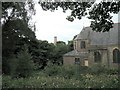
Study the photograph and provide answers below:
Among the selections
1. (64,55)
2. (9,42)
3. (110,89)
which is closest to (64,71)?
(9,42)

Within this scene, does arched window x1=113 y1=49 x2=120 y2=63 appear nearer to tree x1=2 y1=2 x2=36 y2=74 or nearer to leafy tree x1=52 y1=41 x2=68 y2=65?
leafy tree x1=52 y1=41 x2=68 y2=65

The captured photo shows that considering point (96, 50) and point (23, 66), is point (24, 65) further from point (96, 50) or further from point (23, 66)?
point (96, 50)

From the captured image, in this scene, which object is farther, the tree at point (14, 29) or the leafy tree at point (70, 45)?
the leafy tree at point (70, 45)

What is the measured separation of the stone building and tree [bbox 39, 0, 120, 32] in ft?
74.7

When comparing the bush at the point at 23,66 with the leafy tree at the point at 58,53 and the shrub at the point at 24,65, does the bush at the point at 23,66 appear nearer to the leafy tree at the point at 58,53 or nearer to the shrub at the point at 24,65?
the shrub at the point at 24,65

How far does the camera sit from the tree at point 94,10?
662 centimetres

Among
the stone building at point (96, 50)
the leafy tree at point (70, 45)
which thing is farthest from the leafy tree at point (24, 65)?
the leafy tree at point (70, 45)

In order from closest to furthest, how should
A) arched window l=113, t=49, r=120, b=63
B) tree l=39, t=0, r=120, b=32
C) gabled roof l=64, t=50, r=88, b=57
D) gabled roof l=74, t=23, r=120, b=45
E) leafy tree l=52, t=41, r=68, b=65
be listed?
tree l=39, t=0, r=120, b=32, leafy tree l=52, t=41, r=68, b=65, arched window l=113, t=49, r=120, b=63, gabled roof l=74, t=23, r=120, b=45, gabled roof l=64, t=50, r=88, b=57

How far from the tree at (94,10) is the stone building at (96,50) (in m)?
22.8

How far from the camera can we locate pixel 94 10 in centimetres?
686

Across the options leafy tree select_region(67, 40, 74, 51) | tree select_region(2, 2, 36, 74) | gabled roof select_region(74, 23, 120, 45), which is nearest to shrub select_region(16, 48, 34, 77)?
tree select_region(2, 2, 36, 74)

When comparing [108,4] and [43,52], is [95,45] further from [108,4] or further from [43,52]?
[108,4]

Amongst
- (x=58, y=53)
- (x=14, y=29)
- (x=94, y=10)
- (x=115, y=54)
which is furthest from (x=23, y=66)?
(x=115, y=54)

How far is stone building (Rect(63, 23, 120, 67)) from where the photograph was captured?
1180 inches
